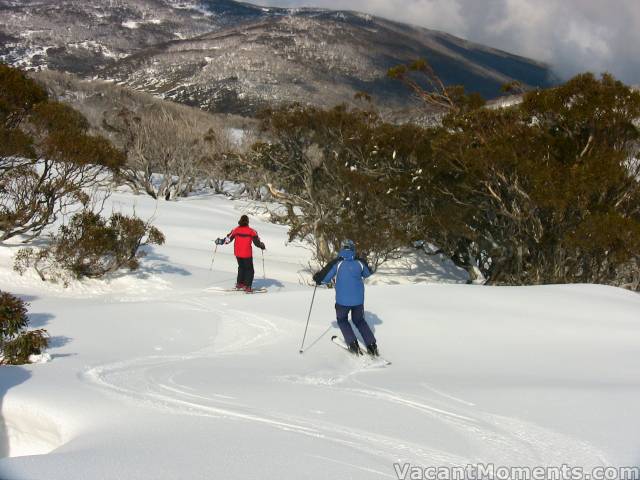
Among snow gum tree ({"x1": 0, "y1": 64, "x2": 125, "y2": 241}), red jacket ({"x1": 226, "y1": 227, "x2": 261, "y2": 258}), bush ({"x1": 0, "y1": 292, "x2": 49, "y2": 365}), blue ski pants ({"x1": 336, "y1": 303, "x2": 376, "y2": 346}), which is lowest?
bush ({"x1": 0, "y1": 292, "x2": 49, "y2": 365})

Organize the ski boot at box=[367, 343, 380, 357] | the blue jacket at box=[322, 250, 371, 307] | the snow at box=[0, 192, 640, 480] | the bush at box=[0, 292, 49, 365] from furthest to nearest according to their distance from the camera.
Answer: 1. the blue jacket at box=[322, 250, 371, 307]
2. the ski boot at box=[367, 343, 380, 357]
3. the bush at box=[0, 292, 49, 365]
4. the snow at box=[0, 192, 640, 480]

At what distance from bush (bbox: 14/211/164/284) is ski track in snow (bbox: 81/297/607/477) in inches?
198

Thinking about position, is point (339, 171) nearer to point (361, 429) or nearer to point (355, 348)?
point (355, 348)

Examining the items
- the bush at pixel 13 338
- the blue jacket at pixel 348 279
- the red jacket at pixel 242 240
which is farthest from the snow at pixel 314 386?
the red jacket at pixel 242 240

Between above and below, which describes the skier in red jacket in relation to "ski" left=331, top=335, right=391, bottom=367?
above

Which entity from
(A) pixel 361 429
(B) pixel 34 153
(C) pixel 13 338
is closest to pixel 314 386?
(A) pixel 361 429

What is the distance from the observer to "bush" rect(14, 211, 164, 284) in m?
9.88

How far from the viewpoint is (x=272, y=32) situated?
560 feet

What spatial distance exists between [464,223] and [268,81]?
374 feet

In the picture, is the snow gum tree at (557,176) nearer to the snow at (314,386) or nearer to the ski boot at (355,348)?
the snow at (314,386)

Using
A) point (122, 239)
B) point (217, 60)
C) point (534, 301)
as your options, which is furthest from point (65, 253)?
point (217, 60)

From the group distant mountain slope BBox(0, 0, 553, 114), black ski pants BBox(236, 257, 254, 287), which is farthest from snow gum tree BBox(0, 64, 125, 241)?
distant mountain slope BBox(0, 0, 553, 114)

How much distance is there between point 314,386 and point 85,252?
6.69 metres

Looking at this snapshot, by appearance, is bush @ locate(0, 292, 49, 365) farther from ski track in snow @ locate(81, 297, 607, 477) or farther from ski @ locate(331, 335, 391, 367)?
ski @ locate(331, 335, 391, 367)
